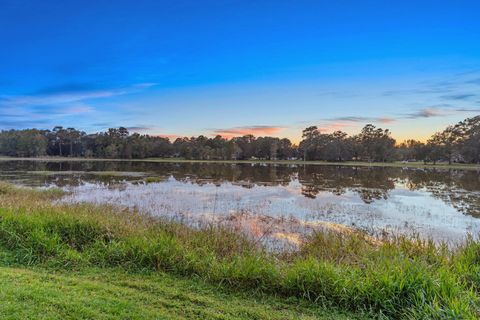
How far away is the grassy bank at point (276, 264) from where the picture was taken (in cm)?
491

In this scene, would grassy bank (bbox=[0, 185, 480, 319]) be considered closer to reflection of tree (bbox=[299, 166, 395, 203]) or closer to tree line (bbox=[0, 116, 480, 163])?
reflection of tree (bbox=[299, 166, 395, 203])

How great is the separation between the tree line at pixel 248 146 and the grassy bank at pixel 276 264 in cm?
8445

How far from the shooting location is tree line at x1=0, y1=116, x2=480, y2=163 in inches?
3167

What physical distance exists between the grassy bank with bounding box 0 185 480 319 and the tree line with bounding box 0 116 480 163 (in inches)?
3325

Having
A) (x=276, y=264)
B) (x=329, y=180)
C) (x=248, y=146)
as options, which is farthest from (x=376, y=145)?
(x=276, y=264)

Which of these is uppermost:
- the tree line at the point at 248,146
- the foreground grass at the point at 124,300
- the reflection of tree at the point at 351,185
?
the tree line at the point at 248,146

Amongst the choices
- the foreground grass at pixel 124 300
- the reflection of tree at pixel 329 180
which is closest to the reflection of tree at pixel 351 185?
the reflection of tree at pixel 329 180

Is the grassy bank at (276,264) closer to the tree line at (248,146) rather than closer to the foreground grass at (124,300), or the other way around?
the foreground grass at (124,300)

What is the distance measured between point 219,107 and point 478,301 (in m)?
32.5

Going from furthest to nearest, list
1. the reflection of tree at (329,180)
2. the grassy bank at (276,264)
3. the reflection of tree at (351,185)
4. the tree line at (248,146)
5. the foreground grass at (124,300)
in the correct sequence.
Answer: the tree line at (248,146), the reflection of tree at (351,185), the reflection of tree at (329,180), the grassy bank at (276,264), the foreground grass at (124,300)

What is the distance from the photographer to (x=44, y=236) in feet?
23.1

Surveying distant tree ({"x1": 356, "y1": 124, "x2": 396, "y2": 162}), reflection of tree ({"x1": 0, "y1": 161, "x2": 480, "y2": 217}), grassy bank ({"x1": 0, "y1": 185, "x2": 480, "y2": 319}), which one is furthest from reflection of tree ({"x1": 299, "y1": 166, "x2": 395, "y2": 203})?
distant tree ({"x1": 356, "y1": 124, "x2": 396, "y2": 162})

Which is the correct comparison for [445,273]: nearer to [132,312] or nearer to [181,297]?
[181,297]

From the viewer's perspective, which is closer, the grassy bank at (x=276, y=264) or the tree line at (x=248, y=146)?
the grassy bank at (x=276, y=264)
